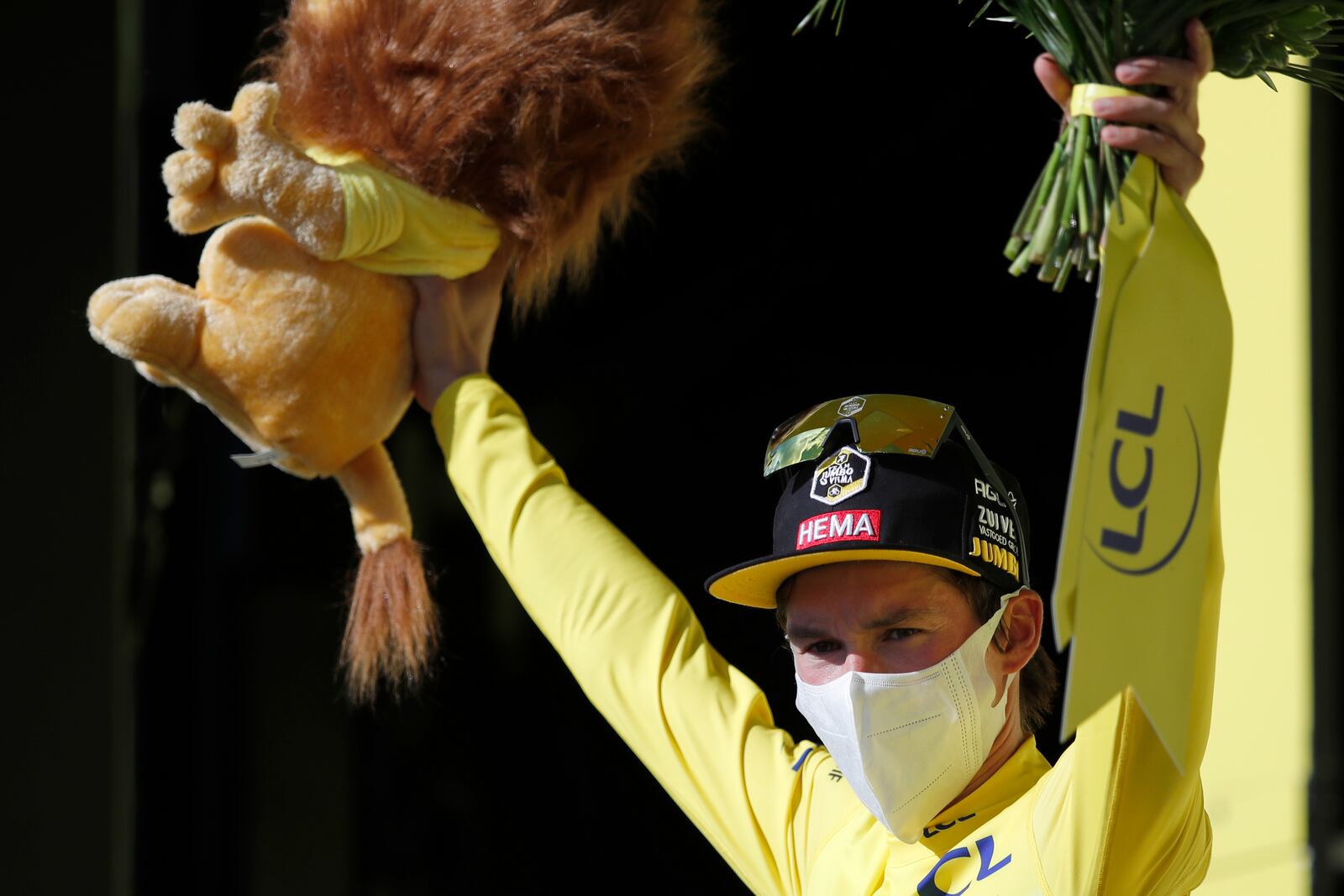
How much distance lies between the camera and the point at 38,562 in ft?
8.45

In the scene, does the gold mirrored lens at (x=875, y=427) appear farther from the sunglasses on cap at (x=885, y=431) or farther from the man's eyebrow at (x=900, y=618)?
the man's eyebrow at (x=900, y=618)

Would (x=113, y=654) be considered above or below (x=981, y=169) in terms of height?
below

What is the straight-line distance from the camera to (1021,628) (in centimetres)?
145

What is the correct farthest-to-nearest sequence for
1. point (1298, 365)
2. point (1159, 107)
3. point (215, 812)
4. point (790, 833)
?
point (215, 812), point (1298, 365), point (790, 833), point (1159, 107)

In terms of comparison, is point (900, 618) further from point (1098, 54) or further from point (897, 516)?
point (1098, 54)

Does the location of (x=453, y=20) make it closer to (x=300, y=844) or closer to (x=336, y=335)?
(x=336, y=335)

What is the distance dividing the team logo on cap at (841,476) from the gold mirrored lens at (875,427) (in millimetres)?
14

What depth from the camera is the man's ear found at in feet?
4.70

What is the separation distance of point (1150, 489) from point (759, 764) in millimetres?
667

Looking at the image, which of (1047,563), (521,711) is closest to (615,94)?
(1047,563)

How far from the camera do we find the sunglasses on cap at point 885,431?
4.67 ft

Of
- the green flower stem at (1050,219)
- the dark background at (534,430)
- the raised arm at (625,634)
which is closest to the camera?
the green flower stem at (1050,219)

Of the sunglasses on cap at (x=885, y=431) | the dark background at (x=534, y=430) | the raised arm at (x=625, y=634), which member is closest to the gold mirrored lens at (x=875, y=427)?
the sunglasses on cap at (x=885, y=431)

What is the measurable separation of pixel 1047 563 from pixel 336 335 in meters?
1.51
